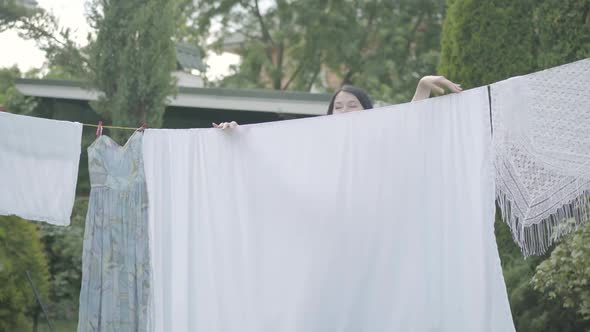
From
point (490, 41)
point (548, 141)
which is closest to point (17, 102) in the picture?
point (490, 41)

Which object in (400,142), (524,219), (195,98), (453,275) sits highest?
(195,98)

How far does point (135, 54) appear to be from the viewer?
7.84m

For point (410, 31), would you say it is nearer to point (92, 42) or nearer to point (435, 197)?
point (92, 42)

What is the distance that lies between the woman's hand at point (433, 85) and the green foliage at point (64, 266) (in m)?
4.84

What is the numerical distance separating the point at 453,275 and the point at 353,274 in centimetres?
44

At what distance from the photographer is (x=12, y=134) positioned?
3.81 metres

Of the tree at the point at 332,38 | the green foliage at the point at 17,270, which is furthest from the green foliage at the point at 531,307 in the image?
the tree at the point at 332,38

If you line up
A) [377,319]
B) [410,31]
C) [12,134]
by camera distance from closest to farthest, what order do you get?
1. [377,319]
2. [12,134]
3. [410,31]

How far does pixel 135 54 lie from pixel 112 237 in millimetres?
4326

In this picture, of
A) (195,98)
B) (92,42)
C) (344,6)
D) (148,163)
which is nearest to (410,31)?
(344,6)

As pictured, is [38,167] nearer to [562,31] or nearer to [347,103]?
[347,103]

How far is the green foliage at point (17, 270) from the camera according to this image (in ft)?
17.4

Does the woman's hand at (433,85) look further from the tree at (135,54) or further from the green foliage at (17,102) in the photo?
the green foliage at (17,102)

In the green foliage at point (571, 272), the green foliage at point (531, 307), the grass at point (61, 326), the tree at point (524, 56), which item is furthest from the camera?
the grass at point (61, 326)
